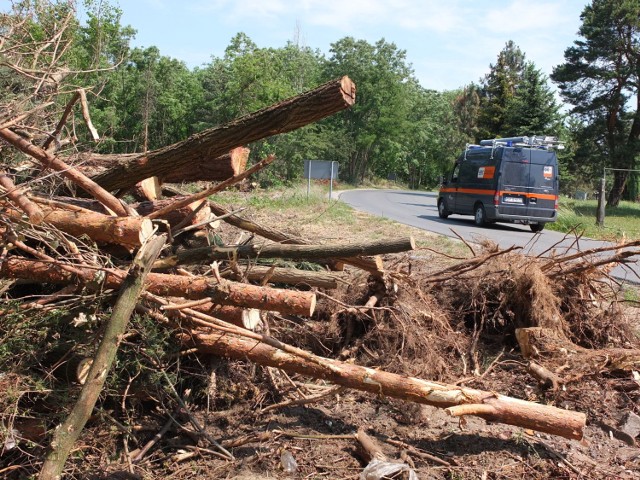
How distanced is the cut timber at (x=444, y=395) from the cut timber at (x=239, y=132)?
63.9 inches

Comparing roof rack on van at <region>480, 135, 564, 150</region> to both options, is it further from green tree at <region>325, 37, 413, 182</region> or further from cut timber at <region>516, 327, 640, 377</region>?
green tree at <region>325, 37, 413, 182</region>

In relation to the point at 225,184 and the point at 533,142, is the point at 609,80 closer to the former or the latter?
the point at 533,142

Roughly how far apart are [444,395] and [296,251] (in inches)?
74.4

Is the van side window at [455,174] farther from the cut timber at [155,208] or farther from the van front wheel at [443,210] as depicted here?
the cut timber at [155,208]

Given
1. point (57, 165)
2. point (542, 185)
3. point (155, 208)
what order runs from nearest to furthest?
1. point (57, 165)
2. point (155, 208)
3. point (542, 185)

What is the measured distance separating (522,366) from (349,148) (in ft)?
179

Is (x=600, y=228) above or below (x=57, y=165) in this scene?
below

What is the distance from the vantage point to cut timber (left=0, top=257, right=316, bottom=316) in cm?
402

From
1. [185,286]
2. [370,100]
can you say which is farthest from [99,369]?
[370,100]

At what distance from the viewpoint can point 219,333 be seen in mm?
4402

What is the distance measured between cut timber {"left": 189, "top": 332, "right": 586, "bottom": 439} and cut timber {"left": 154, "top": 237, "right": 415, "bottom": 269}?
1.06 meters

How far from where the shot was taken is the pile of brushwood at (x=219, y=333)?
3.91 metres

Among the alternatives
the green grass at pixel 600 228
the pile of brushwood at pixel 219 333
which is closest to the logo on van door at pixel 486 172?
the green grass at pixel 600 228

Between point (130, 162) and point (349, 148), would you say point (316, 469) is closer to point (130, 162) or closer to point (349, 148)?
point (130, 162)
